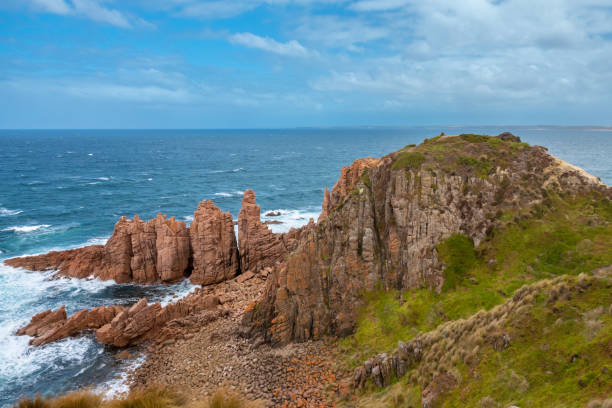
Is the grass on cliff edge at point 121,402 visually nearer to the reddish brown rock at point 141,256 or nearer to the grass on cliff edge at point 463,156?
the grass on cliff edge at point 463,156

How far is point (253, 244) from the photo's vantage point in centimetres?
5347

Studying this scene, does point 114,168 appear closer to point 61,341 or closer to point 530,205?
point 61,341

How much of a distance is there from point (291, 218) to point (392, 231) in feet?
160

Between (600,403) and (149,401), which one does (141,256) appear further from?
(600,403)

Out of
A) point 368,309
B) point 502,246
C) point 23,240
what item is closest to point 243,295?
point 368,309

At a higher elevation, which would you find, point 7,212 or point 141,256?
point 7,212

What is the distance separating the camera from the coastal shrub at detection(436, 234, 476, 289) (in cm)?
3084

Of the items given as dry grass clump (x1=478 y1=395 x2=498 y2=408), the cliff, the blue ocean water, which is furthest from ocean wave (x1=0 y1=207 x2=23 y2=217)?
dry grass clump (x1=478 y1=395 x2=498 y2=408)

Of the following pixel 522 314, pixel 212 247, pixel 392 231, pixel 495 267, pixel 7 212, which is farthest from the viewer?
pixel 7 212

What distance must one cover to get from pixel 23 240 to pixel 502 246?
75.6 metres

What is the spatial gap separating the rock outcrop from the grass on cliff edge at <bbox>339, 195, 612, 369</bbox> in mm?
27220

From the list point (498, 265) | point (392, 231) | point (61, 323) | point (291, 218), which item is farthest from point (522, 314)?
point (291, 218)

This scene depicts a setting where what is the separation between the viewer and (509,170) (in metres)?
37.0

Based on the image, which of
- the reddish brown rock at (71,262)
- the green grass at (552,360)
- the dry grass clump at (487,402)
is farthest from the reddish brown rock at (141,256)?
the dry grass clump at (487,402)
